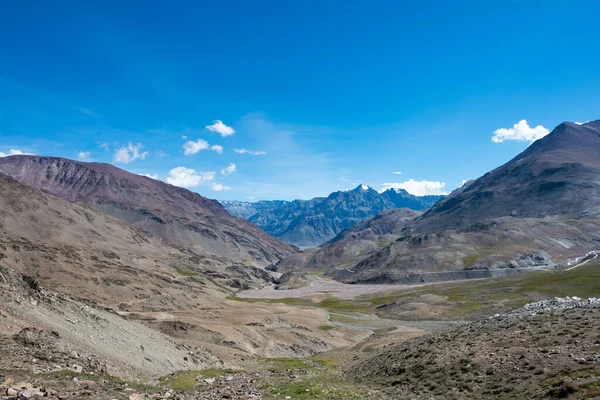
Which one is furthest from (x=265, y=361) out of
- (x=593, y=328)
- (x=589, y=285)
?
(x=589, y=285)

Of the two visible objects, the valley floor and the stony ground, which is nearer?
the valley floor

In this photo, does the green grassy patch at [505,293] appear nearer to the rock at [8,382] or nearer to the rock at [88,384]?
the rock at [88,384]

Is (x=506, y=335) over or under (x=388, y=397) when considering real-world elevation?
over

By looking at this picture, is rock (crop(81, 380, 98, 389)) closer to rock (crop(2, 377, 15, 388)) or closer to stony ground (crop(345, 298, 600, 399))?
→ rock (crop(2, 377, 15, 388))

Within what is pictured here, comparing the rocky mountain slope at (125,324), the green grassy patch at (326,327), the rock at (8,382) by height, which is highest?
the rock at (8,382)

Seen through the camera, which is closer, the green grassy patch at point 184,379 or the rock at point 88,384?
the rock at point 88,384

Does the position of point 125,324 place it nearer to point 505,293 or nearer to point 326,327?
point 326,327

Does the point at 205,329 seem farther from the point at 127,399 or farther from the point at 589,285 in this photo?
A: the point at 589,285

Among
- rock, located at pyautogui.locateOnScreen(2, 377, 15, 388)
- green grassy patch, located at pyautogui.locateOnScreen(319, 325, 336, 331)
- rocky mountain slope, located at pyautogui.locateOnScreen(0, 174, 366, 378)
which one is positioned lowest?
green grassy patch, located at pyautogui.locateOnScreen(319, 325, 336, 331)

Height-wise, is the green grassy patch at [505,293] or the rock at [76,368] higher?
the rock at [76,368]

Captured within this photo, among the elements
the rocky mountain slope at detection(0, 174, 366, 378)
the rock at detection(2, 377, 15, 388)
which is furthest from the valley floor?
the rocky mountain slope at detection(0, 174, 366, 378)

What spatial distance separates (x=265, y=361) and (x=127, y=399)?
1489 inches

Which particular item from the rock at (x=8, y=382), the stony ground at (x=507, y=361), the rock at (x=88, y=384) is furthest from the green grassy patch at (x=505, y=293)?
the rock at (x=8, y=382)

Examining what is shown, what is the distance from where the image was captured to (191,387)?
27219mm
